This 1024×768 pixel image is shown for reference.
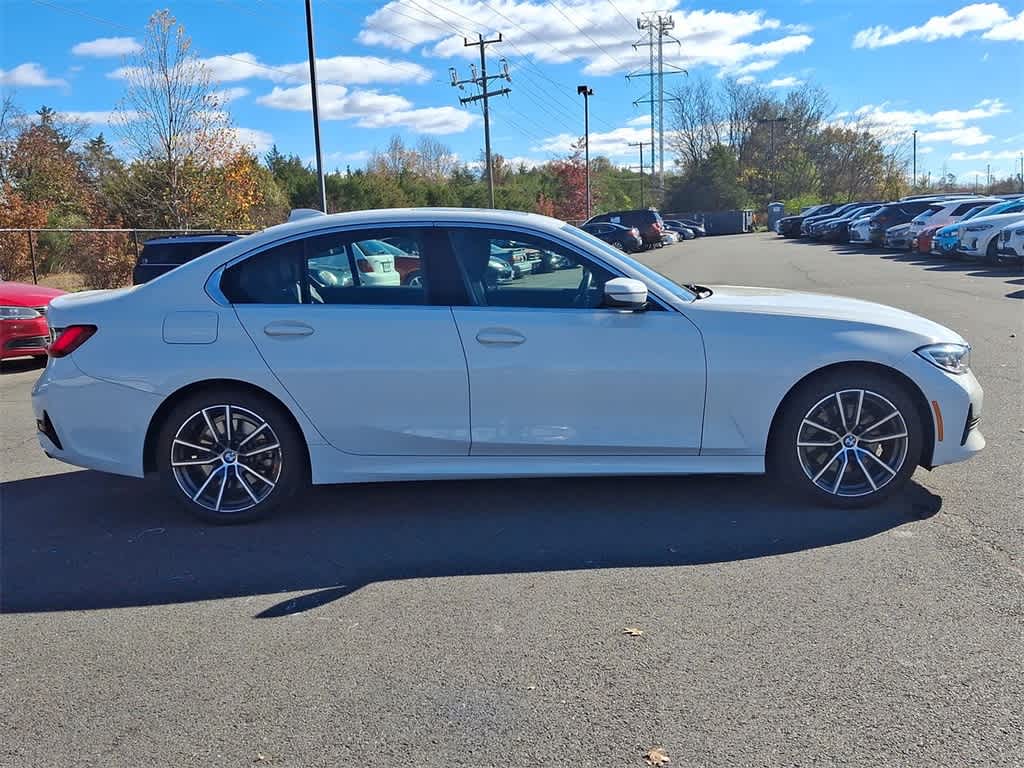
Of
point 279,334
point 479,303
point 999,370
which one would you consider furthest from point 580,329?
point 999,370

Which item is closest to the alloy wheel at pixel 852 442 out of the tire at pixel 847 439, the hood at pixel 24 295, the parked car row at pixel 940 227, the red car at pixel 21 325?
the tire at pixel 847 439

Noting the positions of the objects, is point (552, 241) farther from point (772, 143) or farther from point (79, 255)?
point (772, 143)

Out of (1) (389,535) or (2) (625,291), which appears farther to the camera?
(1) (389,535)

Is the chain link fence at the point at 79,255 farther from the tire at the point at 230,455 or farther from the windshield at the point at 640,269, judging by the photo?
the windshield at the point at 640,269

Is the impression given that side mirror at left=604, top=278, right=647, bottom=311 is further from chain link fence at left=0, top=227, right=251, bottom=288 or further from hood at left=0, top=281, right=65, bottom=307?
chain link fence at left=0, top=227, right=251, bottom=288

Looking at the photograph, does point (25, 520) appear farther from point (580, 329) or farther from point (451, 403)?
point (580, 329)

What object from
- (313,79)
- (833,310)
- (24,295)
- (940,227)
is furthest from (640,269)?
(940,227)

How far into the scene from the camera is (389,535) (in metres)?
4.63

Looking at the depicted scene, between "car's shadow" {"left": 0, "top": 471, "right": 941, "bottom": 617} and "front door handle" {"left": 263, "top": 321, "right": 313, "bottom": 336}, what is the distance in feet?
3.50

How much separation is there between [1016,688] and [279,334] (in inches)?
144

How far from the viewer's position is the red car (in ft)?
33.8

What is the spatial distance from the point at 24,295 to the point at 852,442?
32.0 feet

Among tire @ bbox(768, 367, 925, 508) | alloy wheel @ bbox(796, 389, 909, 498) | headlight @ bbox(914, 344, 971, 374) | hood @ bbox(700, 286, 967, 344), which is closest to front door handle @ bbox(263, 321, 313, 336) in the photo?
hood @ bbox(700, 286, 967, 344)

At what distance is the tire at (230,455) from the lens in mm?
4715
